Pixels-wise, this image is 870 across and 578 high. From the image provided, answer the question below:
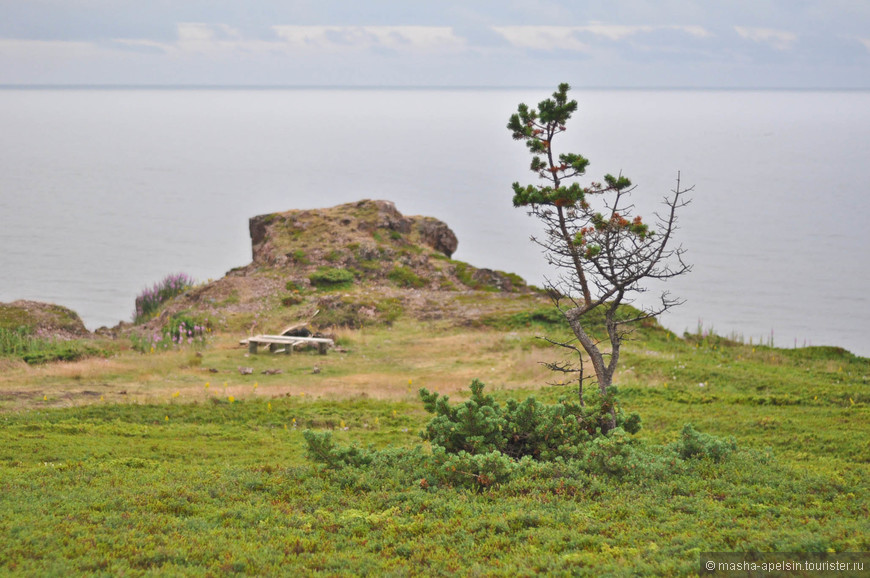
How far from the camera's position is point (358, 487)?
11.9 m

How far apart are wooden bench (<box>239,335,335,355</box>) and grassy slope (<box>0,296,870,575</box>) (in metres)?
3.31

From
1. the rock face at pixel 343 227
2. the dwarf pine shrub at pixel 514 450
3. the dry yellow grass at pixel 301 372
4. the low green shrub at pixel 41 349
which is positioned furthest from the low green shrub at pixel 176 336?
the dwarf pine shrub at pixel 514 450

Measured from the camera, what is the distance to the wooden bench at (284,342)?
26953mm

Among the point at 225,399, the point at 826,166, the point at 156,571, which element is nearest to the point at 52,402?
the point at 225,399

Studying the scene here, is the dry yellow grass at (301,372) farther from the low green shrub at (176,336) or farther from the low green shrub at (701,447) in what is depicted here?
the low green shrub at (701,447)

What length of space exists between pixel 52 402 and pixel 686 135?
18703 centimetres

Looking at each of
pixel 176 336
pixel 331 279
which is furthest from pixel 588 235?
pixel 331 279

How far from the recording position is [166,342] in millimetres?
27875

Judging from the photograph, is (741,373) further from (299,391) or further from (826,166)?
(826,166)

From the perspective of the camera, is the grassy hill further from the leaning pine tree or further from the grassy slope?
the leaning pine tree

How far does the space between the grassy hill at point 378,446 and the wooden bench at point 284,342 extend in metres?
0.64

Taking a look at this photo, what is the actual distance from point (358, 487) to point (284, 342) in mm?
15675

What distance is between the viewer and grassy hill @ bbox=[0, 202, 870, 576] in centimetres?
919

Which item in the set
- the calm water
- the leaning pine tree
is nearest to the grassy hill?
the leaning pine tree
